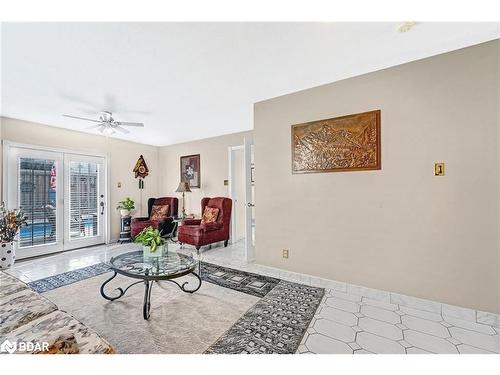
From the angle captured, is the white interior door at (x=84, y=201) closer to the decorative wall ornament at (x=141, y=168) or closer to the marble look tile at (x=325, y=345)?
the decorative wall ornament at (x=141, y=168)

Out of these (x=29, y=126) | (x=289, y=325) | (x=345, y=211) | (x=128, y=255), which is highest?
(x=29, y=126)

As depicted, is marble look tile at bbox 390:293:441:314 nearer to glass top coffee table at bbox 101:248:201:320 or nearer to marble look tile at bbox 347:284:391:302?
marble look tile at bbox 347:284:391:302

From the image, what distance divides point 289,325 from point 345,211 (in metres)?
1.37

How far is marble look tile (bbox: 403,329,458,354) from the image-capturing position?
1.58 meters

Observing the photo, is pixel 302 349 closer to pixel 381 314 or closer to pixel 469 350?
pixel 381 314

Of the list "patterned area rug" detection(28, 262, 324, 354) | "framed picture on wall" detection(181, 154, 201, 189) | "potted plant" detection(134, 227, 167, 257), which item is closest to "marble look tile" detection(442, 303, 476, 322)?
"patterned area rug" detection(28, 262, 324, 354)

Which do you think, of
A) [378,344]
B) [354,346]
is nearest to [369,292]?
[378,344]

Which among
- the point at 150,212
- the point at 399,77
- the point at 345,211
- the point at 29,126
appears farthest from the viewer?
the point at 150,212

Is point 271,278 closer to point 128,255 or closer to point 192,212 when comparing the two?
point 128,255

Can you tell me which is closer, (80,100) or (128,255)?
(128,255)

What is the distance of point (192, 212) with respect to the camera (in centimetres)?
538

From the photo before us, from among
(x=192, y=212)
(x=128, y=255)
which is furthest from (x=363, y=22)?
(x=192, y=212)

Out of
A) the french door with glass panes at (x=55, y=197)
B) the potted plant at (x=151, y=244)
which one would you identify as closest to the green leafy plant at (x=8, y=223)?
the french door with glass panes at (x=55, y=197)

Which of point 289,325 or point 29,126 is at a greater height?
point 29,126
